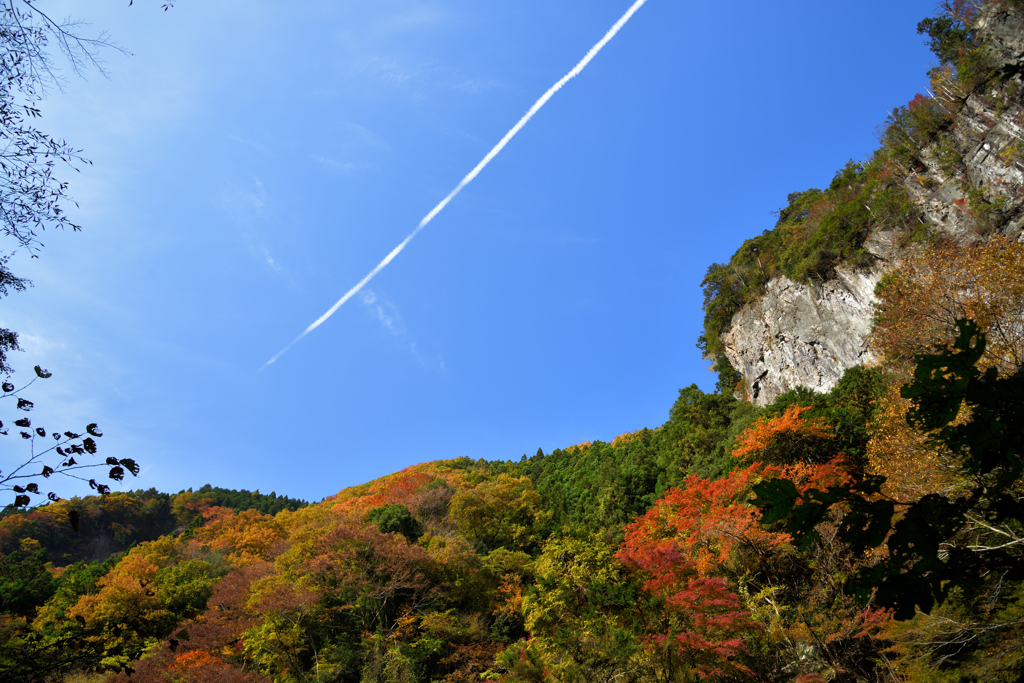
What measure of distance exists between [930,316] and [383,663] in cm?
1785

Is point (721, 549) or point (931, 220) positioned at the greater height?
point (931, 220)

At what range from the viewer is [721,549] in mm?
13820

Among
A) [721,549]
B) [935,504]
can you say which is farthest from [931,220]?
[935,504]

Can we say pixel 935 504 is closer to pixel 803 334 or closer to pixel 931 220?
pixel 931 220

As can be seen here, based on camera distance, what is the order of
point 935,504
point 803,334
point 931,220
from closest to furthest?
point 935,504 → point 931,220 → point 803,334

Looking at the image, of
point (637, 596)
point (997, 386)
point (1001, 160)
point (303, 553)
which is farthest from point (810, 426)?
point (303, 553)

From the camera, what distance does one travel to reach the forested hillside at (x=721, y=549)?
2.85 metres

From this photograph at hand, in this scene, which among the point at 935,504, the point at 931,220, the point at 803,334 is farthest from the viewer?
the point at 803,334

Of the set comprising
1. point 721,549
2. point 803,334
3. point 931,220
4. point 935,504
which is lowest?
point 721,549

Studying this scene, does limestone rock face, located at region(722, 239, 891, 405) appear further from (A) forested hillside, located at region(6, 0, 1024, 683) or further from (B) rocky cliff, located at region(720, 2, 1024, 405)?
(A) forested hillside, located at region(6, 0, 1024, 683)

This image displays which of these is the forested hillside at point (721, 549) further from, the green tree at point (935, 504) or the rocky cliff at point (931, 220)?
the rocky cliff at point (931, 220)

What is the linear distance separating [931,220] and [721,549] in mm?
13909

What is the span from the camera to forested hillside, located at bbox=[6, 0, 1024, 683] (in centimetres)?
285

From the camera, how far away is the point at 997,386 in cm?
193
